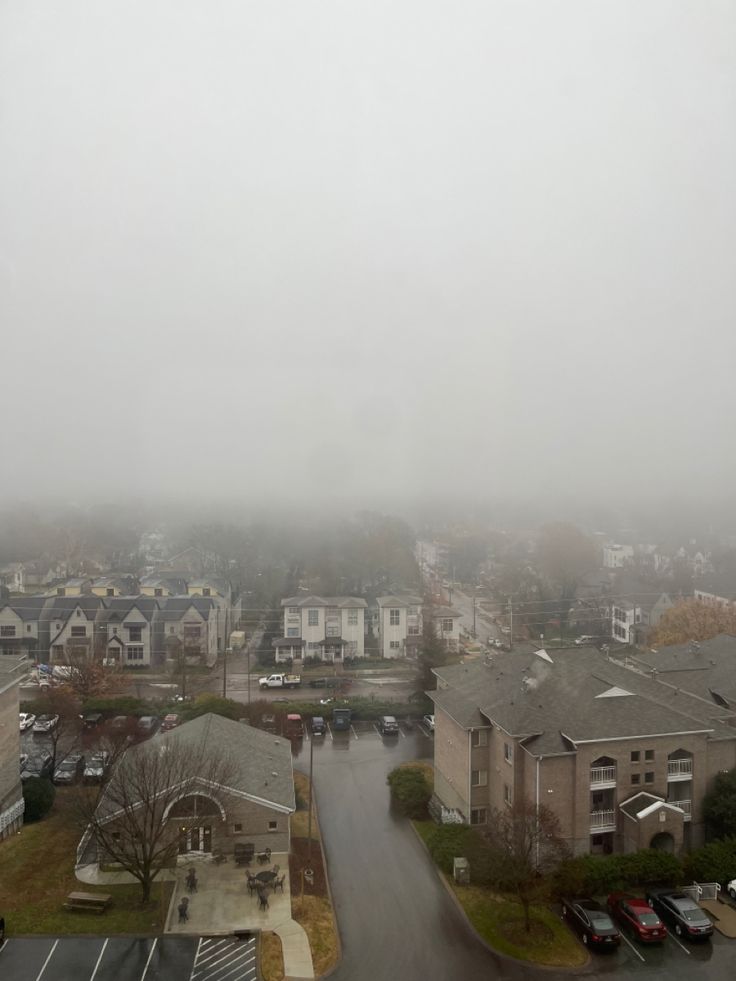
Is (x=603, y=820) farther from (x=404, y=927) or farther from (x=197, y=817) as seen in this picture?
(x=197, y=817)

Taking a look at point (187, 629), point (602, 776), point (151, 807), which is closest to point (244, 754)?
point (151, 807)

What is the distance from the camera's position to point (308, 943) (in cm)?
1338

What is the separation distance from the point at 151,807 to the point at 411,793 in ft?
28.1

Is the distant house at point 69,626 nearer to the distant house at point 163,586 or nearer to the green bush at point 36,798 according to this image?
the distant house at point 163,586

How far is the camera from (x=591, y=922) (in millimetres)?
13383

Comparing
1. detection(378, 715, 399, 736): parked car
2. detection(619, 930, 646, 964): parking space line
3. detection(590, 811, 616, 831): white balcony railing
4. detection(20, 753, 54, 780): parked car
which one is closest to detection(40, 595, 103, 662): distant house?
detection(20, 753, 54, 780): parked car

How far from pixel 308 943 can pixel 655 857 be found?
810 cm

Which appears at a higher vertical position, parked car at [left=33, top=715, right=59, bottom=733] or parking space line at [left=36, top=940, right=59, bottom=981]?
parking space line at [left=36, top=940, right=59, bottom=981]

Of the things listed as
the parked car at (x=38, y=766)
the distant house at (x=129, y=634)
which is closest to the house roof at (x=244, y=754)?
the parked car at (x=38, y=766)

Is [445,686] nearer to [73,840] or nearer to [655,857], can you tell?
[655,857]

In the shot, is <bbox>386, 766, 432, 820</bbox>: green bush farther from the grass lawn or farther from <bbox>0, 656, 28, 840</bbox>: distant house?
<bbox>0, 656, 28, 840</bbox>: distant house

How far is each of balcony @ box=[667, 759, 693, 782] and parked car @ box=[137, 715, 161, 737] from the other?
61.7 feet

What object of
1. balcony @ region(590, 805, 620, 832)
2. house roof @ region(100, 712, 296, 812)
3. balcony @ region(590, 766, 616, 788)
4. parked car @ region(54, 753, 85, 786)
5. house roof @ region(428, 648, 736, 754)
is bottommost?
parked car @ region(54, 753, 85, 786)

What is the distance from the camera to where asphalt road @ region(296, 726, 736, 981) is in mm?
12508
